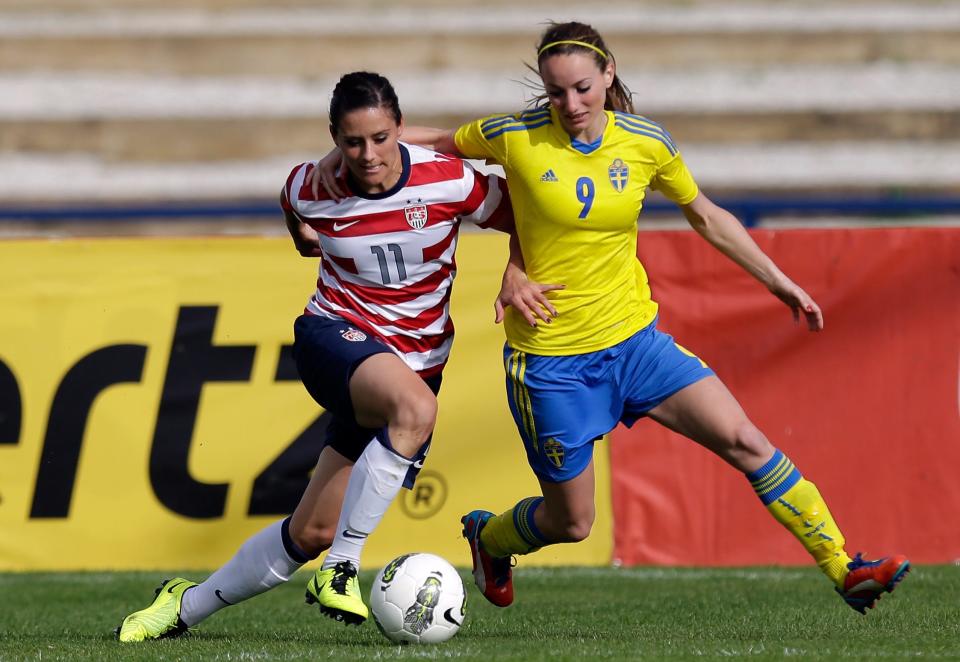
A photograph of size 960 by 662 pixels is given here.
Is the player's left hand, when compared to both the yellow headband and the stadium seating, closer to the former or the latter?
the yellow headband

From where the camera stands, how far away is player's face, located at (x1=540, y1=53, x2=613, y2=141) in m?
4.90

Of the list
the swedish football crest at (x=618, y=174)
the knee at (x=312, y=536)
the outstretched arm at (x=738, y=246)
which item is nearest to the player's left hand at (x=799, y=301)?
the outstretched arm at (x=738, y=246)

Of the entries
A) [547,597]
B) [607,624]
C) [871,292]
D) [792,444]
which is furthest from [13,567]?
[871,292]

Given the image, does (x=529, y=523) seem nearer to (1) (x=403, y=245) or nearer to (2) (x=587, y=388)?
(2) (x=587, y=388)

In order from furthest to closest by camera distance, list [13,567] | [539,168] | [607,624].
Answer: [13,567]
[607,624]
[539,168]

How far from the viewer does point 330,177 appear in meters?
5.13

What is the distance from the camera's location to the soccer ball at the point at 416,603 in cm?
496

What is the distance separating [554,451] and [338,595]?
3.26ft

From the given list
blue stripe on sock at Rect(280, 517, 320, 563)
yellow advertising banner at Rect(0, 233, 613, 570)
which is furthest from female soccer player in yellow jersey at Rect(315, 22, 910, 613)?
yellow advertising banner at Rect(0, 233, 613, 570)

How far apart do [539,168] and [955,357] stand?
347 cm

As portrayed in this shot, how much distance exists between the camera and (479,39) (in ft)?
45.8

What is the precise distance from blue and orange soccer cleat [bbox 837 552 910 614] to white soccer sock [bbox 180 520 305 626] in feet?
6.11

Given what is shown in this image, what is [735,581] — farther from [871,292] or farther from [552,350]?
[552,350]

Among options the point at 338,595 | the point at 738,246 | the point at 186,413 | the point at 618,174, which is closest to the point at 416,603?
the point at 338,595
